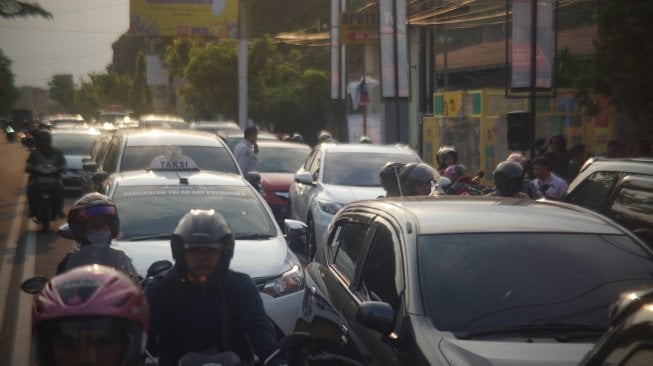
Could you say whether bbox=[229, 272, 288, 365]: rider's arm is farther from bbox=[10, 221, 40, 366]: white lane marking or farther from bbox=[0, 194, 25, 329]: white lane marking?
bbox=[0, 194, 25, 329]: white lane marking

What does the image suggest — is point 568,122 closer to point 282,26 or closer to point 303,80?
point 303,80

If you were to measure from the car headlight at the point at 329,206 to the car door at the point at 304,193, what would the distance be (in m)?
0.83

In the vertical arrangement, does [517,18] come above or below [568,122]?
above

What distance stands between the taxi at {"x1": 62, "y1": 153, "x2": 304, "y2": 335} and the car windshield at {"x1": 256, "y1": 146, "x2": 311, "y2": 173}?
9790 millimetres

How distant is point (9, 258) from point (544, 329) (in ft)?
40.0

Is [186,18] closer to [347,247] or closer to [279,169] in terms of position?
[279,169]

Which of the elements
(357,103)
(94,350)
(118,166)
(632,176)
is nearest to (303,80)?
(357,103)

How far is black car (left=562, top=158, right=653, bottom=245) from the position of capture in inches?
288

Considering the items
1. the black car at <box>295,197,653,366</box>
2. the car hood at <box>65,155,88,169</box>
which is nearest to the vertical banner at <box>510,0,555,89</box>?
the black car at <box>295,197,653,366</box>

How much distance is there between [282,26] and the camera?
248 feet

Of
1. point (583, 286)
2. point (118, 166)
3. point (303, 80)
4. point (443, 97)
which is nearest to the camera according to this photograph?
point (583, 286)

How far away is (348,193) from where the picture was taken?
1498cm

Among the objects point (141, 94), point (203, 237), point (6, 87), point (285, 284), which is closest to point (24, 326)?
point (285, 284)

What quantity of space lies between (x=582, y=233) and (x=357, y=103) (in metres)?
30.1
